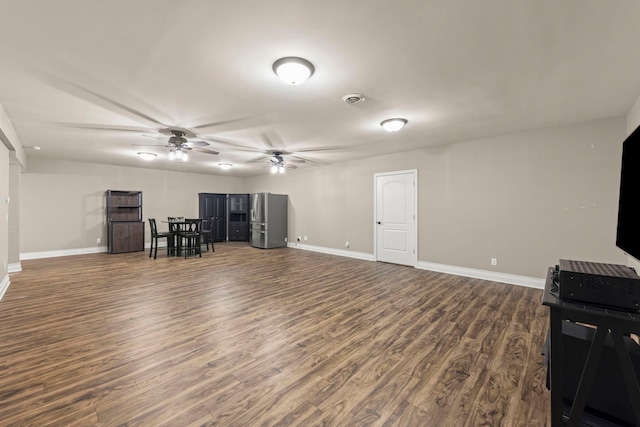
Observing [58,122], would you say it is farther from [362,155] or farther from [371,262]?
[371,262]

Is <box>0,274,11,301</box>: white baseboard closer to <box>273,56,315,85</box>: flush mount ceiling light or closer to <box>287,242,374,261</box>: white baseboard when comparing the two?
<box>273,56,315,85</box>: flush mount ceiling light

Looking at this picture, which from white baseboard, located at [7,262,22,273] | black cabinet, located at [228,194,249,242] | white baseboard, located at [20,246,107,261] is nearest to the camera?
white baseboard, located at [7,262,22,273]

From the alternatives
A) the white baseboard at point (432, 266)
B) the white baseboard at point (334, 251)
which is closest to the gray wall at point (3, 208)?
the white baseboard at point (432, 266)

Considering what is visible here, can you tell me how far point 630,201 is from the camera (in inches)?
81.0

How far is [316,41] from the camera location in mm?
2080

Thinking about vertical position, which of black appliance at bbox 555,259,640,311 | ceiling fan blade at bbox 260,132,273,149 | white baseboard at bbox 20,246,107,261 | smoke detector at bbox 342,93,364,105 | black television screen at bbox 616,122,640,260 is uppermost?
smoke detector at bbox 342,93,364,105

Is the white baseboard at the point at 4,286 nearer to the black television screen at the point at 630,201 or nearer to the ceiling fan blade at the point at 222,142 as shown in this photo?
the ceiling fan blade at the point at 222,142

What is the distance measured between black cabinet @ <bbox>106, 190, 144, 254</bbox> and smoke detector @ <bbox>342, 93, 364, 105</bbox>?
7298 mm

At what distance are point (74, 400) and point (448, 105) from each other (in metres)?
4.33

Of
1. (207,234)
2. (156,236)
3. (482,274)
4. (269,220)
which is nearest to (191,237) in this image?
(156,236)

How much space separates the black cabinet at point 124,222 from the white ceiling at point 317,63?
11.9 ft

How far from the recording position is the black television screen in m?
1.94

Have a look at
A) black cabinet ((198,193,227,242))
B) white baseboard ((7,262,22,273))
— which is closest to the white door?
black cabinet ((198,193,227,242))

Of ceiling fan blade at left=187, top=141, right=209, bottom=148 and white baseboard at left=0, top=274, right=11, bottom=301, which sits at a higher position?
ceiling fan blade at left=187, top=141, right=209, bottom=148
